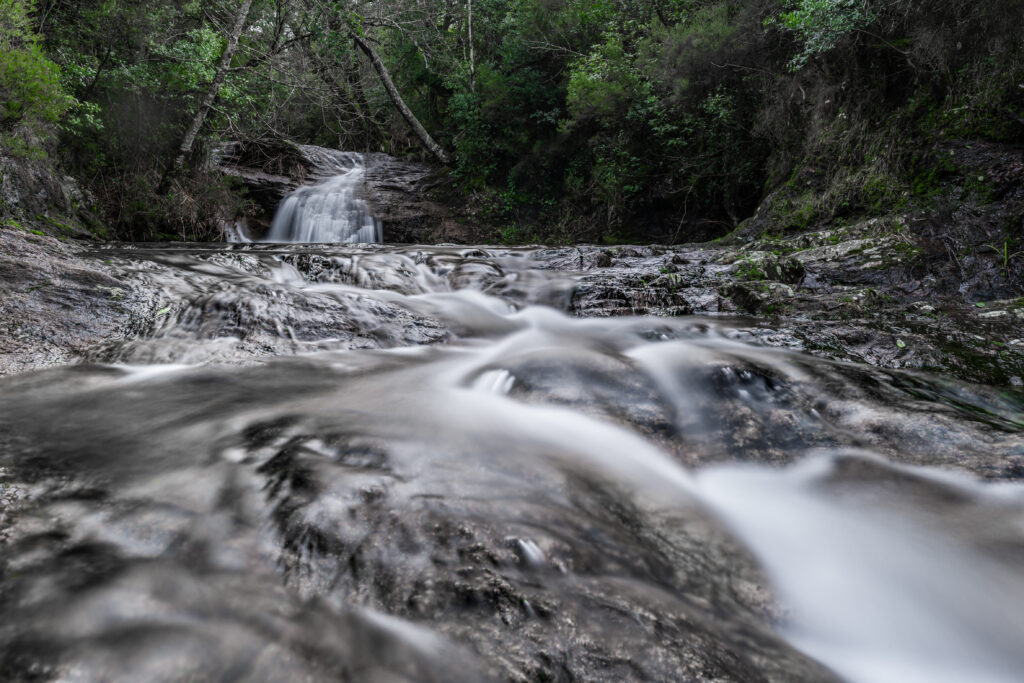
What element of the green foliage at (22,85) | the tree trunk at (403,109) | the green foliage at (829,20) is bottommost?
the green foliage at (22,85)

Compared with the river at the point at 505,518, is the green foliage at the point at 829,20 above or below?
above

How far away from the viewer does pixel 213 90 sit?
9094mm

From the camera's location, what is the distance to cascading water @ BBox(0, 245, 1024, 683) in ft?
3.78

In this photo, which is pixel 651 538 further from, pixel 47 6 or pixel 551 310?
pixel 47 6

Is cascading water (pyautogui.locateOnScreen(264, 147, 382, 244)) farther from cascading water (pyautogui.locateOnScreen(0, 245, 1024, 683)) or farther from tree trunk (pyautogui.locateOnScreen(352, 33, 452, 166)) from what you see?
cascading water (pyautogui.locateOnScreen(0, 245, 1024, 683))

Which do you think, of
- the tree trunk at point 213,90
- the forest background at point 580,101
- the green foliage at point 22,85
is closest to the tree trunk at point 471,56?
the forest background at point 580,101

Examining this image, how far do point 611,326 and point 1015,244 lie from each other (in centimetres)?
390

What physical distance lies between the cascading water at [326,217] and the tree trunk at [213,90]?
2.24 meters

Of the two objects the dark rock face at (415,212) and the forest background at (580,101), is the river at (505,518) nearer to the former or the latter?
the forest background at (580,101)

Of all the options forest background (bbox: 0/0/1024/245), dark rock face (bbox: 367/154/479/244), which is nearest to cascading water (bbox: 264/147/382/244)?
dark rock face (bbox: 367/154/479/244)

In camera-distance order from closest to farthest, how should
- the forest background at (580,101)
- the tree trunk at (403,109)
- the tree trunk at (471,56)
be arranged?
the forest background at (580,101), the tree trunk at (471,56), the tree trunk at (403,109)

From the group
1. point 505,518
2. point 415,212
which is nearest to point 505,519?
point 505,518

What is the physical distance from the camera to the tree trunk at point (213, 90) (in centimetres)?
894

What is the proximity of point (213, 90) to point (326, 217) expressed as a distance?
11.1 ft
